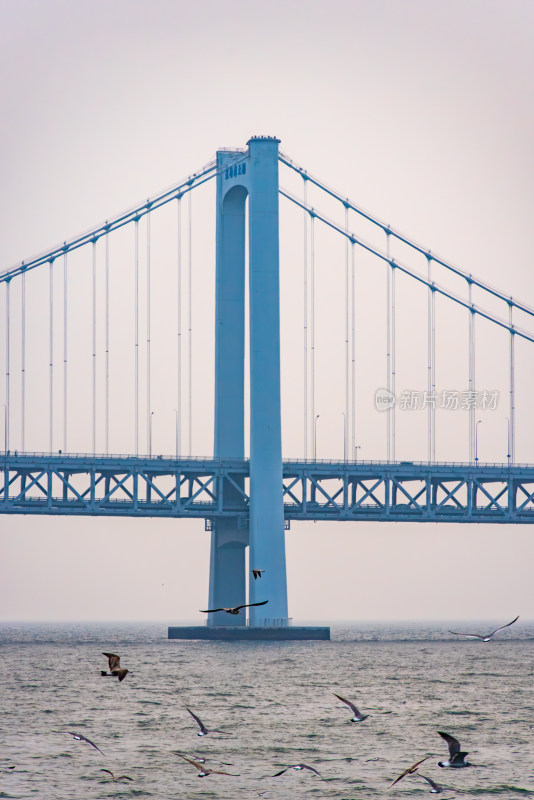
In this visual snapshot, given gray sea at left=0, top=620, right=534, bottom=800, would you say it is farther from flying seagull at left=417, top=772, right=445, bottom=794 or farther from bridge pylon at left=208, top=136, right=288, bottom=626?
bridge pylon at left=208, top=136, right=288, bottom=626

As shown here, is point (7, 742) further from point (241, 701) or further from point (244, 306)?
point (244, 306)

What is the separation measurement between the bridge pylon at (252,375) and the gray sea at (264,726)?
30.0 ft

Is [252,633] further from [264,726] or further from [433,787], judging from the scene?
[433,787]

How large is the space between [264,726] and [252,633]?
1646 inches

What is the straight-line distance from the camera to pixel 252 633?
88.4 metres

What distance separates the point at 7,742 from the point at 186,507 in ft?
170

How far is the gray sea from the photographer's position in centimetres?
3631

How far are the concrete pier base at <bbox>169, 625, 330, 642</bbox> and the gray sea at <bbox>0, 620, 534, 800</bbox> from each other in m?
7.44

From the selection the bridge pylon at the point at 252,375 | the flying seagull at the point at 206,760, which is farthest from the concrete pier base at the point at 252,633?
the flying seagull at the point at 206,760

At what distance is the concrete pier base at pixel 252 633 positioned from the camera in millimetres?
88125

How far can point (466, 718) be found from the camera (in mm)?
49875

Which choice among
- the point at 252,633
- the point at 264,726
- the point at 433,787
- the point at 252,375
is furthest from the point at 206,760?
the point at 252,375

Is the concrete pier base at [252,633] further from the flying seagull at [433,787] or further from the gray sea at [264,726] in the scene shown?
the flying seagull at [433,787]

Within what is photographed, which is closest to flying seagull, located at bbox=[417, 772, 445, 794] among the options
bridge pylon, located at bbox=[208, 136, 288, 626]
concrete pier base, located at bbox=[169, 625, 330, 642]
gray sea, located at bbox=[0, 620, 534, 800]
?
gray sea, located at bbox=[0, 620, 534, 800]
